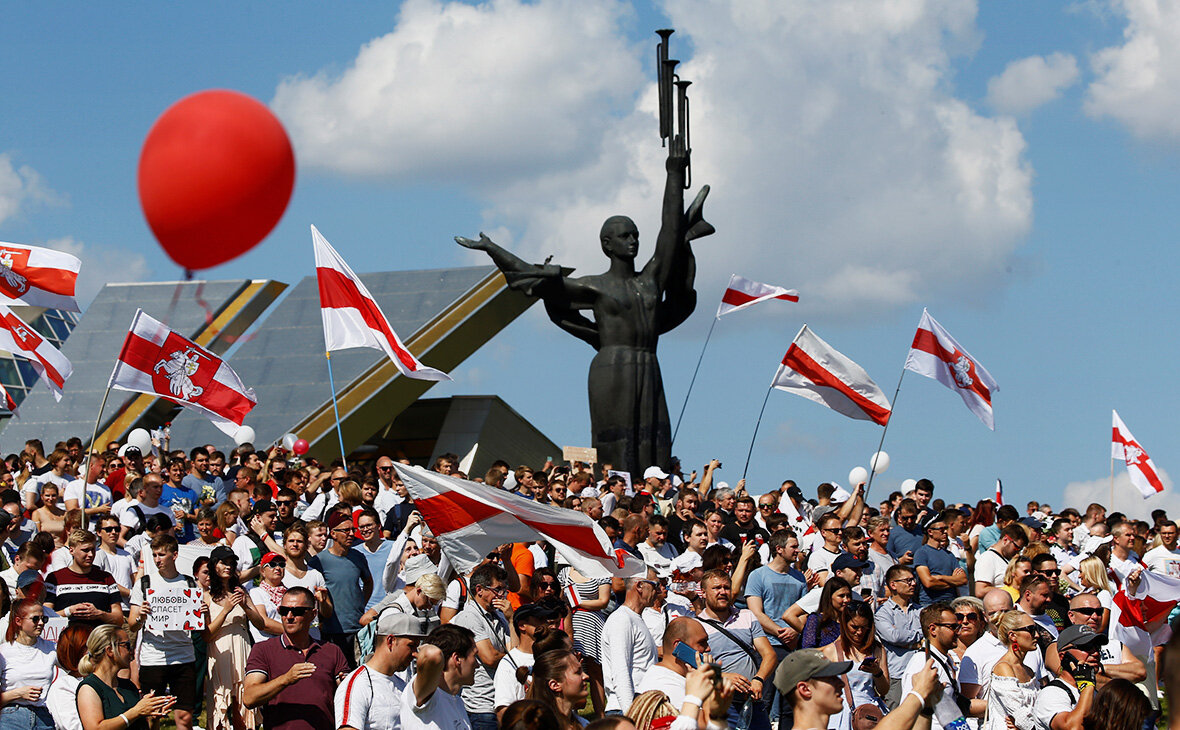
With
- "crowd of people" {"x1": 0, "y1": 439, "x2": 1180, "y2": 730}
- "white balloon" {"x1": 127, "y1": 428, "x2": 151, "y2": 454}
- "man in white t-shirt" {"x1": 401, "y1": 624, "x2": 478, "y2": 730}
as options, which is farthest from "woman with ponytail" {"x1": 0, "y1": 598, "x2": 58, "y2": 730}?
"white balloon" {"x1": 127, "y1": 428, "x2": 151, "y2": 454}

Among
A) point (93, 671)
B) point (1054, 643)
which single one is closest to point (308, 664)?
point (93, 671)

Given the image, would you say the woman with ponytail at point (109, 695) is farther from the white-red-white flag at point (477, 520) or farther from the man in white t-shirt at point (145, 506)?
the man in white t-shirt at point (145, 506)

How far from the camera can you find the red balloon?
4539 millimetres

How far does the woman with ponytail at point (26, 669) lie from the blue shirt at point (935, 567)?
21.3 ft

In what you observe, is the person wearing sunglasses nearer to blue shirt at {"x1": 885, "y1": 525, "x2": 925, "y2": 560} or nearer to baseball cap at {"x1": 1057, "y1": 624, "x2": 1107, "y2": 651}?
baseball cap at {"x1": 1057, "y1": 624, "x2": 1107, "y2": 651}

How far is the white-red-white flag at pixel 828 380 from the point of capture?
56.9ft

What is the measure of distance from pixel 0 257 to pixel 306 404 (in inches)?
395

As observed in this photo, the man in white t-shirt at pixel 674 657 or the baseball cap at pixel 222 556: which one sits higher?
the baseball cap at pixel 222 556

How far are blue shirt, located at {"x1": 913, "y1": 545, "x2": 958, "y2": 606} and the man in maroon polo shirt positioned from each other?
548 cm

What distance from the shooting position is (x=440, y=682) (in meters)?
6.89

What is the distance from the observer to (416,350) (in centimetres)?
2603

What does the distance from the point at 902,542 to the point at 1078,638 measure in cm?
481

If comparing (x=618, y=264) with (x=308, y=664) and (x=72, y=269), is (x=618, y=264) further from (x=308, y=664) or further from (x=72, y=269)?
(x=308, y=664)

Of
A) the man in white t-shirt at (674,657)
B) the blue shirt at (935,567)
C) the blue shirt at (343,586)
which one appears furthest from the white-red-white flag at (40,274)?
the man in white t-shirt at (674,657)
